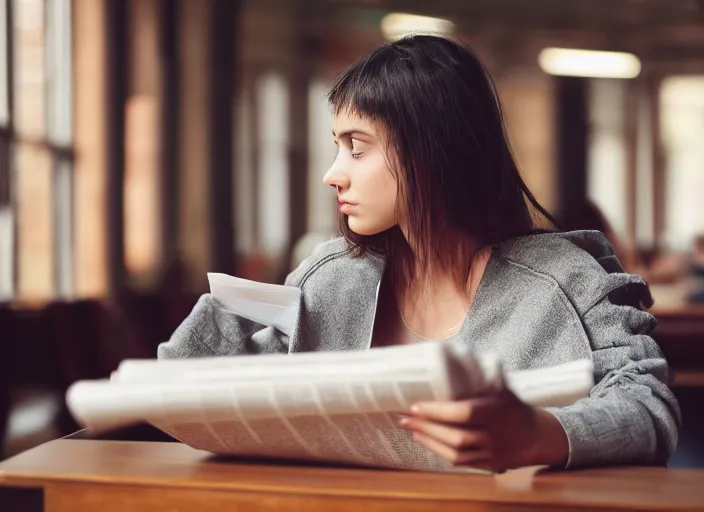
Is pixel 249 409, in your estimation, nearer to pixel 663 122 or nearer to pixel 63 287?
pixel 63 287

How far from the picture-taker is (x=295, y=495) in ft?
2.31

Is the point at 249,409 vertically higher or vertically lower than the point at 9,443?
higher

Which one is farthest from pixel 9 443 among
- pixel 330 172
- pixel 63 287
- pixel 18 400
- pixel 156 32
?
pixel 156 32

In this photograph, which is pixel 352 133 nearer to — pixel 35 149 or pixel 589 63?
pixel 35 149

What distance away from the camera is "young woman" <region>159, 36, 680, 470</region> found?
0.98 m

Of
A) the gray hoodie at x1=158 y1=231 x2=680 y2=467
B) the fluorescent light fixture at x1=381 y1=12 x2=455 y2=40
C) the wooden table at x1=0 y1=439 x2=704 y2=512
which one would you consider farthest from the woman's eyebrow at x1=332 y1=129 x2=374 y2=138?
the fluorescent light fixture at x1=381 y1=12 x2=455 y2=40

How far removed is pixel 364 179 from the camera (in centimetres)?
103

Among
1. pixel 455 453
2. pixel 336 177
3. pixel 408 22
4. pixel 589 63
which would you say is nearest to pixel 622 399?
pixel 455 453

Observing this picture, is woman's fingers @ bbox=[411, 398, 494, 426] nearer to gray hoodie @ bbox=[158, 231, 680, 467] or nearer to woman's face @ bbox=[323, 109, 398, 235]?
gray hoodie @ bbox=[158, 231, 680, 467]

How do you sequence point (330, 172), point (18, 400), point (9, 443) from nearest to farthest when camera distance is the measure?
point (330, 172)
point (9, 443)
point (18, 400)

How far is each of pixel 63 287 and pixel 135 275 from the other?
1167mm

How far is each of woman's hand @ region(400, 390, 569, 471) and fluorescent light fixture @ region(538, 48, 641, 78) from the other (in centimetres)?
1093

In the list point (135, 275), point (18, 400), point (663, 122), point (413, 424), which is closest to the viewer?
point (413, 424)

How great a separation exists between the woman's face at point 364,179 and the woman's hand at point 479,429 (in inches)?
14.0
